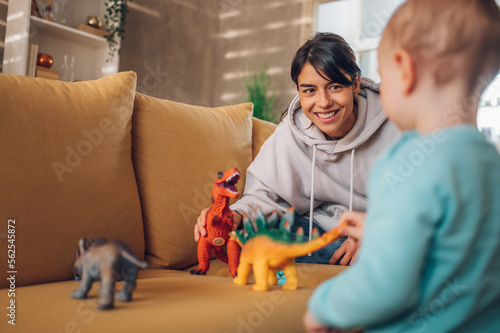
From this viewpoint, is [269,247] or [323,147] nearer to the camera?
[269,247]

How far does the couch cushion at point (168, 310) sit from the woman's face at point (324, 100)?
647mm

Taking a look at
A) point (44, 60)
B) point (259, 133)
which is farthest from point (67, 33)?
point (259, 133)

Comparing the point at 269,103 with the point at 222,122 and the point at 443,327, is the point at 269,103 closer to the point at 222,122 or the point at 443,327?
the point at 222,122

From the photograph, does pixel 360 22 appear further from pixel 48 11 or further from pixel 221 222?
pixel 221 222

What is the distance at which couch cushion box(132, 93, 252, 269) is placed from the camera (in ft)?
4.51

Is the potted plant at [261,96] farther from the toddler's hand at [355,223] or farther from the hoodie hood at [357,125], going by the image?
the toddler's hand at [355,223]

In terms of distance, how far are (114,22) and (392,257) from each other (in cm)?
327

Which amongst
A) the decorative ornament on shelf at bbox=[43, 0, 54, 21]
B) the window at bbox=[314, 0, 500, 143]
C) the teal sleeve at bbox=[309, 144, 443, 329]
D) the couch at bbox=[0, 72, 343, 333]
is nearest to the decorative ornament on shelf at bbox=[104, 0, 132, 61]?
the decorative ornament on shelf at bbox=[43, 0, 54, 21]

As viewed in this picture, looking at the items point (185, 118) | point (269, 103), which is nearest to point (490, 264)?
point (185, 118)

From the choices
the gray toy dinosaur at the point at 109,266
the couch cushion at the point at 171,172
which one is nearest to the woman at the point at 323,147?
the couch cushion at the point at 171,172

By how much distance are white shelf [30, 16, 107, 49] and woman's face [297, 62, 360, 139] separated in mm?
2146

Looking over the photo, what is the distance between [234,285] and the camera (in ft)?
3.46

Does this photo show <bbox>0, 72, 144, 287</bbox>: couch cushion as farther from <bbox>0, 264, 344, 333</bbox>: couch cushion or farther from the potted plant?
the potted plant

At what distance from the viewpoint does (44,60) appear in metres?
2.85
